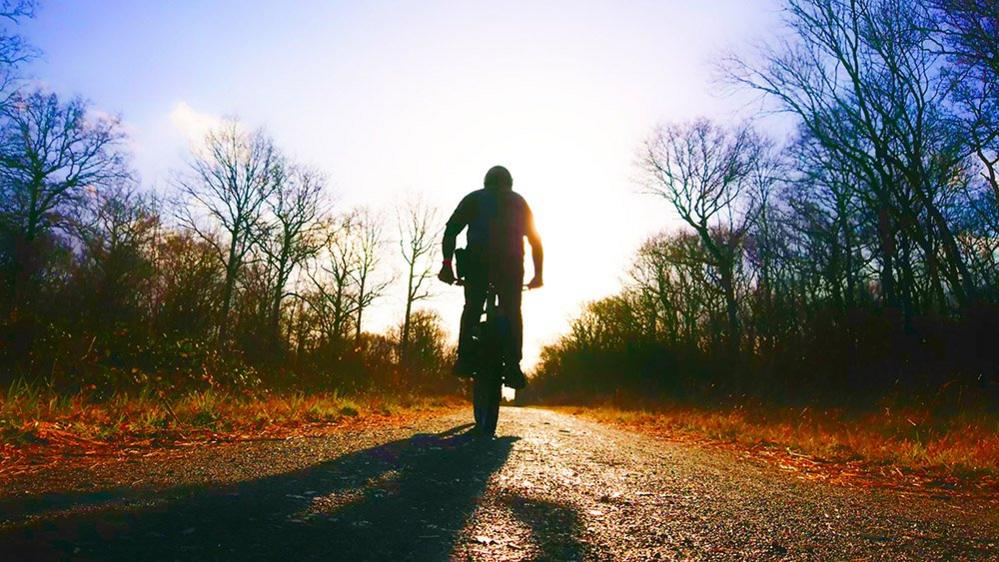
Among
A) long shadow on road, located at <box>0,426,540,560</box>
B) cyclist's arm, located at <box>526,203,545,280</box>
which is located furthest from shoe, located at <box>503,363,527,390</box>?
long shadow on road, located at <box>0,426,540,560</box>

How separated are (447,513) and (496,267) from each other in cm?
284

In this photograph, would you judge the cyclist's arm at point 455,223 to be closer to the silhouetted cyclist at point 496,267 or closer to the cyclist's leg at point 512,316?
the silhouetted cyclist at point 496,267

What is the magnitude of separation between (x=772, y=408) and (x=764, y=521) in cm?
937

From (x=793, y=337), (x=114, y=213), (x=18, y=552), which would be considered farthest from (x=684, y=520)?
(x=114, y=213)

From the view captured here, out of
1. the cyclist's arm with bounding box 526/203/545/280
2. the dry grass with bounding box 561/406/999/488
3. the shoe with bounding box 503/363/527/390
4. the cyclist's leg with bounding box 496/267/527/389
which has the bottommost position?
the dry grass with bounding box 561/406/999/488

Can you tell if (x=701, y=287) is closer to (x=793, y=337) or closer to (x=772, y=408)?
(x=793, y=337)

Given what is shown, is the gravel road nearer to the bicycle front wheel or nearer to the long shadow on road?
the long shadow on road

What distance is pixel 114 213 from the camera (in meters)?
26.8

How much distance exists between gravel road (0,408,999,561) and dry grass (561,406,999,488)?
125 centimetres

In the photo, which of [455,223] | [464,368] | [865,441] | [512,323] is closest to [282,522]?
[464,368]

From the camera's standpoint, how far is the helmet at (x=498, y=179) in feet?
16.8

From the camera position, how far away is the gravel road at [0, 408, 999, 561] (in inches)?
65.8

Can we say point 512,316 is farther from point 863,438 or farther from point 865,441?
point 863,438

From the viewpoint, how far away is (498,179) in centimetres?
512
